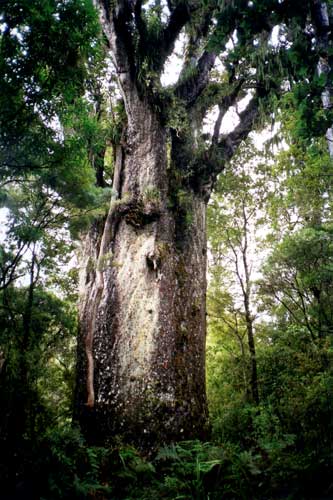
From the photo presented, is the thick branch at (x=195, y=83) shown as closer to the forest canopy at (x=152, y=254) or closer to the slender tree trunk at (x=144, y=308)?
the forest canopy at (x=152, y=254)

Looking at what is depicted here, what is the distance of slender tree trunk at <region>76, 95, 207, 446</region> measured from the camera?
5.23 metres

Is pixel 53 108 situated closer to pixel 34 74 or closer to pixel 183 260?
pixel 34 74

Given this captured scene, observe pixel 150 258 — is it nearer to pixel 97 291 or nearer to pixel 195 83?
pixel 97 291

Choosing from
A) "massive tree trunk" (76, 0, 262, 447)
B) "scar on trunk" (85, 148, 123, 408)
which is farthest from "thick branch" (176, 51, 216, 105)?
"scar on trunk" (85, 148, 123, 408)

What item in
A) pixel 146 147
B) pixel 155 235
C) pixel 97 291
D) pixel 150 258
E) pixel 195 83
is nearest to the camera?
pixel 97 291

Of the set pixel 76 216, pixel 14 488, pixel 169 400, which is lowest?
pixel 14 488

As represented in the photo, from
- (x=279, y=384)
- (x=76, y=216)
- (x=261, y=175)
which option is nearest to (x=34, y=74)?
(x=76, y=216)

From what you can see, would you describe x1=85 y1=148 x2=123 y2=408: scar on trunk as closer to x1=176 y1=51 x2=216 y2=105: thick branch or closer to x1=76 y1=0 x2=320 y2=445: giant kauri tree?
x1=76 y1=0 x2=320 y2=445: giant kauri tree

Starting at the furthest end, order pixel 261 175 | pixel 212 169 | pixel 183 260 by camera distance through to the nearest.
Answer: pixel 261 175, pixel 212 169, pixel 183 260

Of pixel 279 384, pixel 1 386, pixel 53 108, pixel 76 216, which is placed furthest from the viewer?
pixel 279 384

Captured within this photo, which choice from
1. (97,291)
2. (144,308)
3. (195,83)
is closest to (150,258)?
(144,308)

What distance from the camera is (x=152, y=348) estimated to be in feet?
18.2

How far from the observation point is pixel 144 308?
5855mm

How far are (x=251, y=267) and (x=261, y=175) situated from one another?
326cm
